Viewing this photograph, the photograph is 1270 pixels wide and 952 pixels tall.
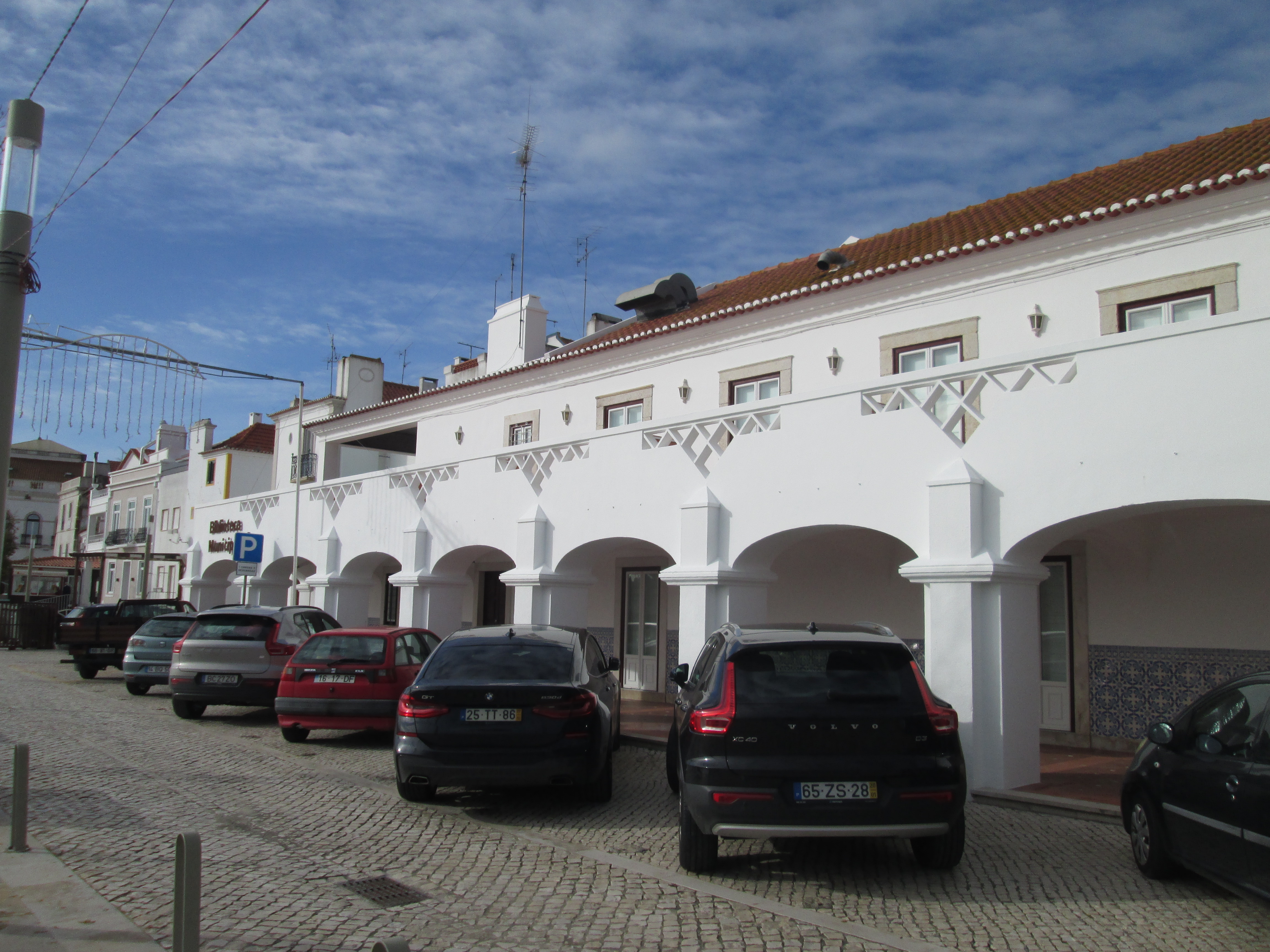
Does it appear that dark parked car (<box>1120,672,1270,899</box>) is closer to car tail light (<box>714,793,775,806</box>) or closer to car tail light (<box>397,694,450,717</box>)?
car tail light (<box>714,793,775,806</box>)

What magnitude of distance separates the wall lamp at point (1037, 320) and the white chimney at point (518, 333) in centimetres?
1405

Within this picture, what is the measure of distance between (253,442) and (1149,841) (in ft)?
122

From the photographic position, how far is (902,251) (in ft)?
50.2

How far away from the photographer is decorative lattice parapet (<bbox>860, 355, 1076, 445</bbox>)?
8.89 meters

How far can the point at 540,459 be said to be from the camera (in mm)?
14578

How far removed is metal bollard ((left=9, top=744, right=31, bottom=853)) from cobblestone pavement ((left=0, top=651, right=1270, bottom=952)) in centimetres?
30

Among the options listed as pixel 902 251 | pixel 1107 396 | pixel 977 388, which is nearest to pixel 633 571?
pixel 902 251

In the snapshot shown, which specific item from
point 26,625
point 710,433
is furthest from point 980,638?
point 26,625

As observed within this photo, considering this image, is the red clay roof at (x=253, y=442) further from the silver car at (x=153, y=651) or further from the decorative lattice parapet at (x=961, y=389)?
the decorative lattice parapet at (x=961, y=389)

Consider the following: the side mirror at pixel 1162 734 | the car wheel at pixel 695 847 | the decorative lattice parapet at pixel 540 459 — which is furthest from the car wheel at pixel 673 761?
the decorative lattice parapet at pixel 540 459

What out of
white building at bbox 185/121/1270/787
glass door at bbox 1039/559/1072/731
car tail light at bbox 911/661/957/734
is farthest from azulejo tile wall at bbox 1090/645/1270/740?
car tail light at bbox 911/661/957/734

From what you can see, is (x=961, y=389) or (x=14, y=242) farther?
(x=961, y=389)

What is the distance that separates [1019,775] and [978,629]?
4.53 feet

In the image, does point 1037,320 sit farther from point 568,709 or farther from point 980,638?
point 568,709
